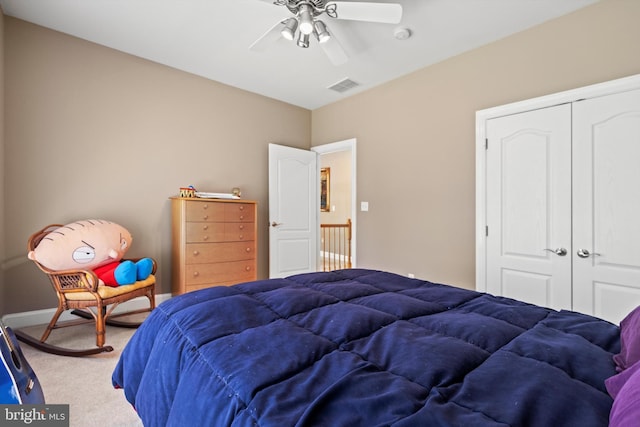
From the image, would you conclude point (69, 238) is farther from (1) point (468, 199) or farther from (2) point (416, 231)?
(1) point (468, 199)

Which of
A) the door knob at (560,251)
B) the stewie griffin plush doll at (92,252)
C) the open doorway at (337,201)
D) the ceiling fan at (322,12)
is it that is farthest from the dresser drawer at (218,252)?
the open doorway at (337,201)

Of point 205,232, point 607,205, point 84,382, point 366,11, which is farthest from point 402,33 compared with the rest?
point 84,382

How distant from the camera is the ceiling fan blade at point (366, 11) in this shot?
6.63 feet

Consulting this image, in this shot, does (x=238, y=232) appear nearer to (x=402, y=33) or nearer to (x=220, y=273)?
(x=220, y=273)

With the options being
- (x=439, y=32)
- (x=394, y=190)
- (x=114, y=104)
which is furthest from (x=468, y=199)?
(x=114, y=104)

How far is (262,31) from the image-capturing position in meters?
2.82

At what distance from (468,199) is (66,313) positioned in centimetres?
399

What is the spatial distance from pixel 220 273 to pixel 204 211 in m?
0.68

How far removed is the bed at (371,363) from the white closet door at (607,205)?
1.53 metres

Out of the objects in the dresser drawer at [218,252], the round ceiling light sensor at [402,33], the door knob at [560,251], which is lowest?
the dresser drawer at [218,252]

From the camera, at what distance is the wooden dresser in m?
3.18

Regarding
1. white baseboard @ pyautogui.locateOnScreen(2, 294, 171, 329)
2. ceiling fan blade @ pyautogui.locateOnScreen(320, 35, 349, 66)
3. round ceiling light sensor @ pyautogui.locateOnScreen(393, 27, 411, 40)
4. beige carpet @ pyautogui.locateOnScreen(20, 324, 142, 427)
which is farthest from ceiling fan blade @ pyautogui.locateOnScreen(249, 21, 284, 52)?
white baseboard @ pyautogui.locateOnScreen(2, 294, 171, 329)

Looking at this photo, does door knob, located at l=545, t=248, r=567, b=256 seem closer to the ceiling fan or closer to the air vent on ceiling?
the ceiling fan

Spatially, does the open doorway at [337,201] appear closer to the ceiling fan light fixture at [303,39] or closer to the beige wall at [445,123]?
the beige wall at [445,123]
